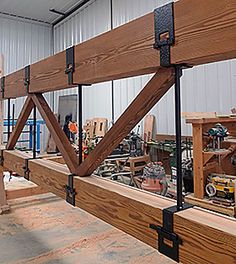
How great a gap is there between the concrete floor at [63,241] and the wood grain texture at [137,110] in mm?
947

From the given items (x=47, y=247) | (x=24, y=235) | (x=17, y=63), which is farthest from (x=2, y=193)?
(x=17, y=63)

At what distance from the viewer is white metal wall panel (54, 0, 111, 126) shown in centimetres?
604

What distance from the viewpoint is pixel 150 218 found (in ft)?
2.70

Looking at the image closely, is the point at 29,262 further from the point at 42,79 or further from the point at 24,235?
the point at 42,79

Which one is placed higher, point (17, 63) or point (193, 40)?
point (17, 63)

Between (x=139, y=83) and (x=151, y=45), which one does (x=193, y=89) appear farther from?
(x=151, y=45)

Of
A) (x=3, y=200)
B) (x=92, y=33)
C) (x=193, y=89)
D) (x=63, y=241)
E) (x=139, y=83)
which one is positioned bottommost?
(x=63, y=241)

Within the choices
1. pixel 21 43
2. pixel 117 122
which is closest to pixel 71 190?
pixel 117 122

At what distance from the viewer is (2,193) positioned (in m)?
2.78

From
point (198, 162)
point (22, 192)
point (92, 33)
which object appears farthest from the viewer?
point (92, 33)

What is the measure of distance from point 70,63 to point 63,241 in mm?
1399

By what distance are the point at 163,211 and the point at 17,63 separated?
7382mm

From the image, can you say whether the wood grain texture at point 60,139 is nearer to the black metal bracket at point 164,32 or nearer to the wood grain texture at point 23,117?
the wood grain texture at point 23,117

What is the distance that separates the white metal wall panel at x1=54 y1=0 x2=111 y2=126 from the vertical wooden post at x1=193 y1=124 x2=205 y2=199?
11.5 ft
